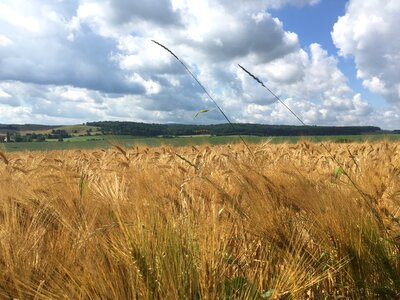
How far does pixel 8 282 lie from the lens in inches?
57.7

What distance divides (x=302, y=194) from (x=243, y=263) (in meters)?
0.60

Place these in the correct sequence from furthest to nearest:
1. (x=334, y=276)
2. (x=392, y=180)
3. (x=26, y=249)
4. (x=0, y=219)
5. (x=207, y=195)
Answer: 1. (x=392, y=180)
2. (x=207, y=195)
3. (x=0, y=219)
4. (x=334, y=276)
5. (x=26, y=249)

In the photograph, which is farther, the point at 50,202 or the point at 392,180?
the point at 392,180

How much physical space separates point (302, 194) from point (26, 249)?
1.48 meters

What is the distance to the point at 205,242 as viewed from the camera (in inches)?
55.1

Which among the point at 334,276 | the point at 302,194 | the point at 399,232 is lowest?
the point at 334,276

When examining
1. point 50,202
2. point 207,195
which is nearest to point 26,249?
point 50,202

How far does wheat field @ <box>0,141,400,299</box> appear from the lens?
4.17 feet

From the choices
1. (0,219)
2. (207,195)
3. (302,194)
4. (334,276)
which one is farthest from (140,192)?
(334,276)

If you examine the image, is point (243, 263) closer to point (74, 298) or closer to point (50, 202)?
point (74, 298)

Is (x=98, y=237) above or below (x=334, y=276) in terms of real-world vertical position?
above

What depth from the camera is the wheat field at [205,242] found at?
50.0 inches

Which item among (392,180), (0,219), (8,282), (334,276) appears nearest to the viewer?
(8,282)

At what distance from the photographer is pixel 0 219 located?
2.12 meters
